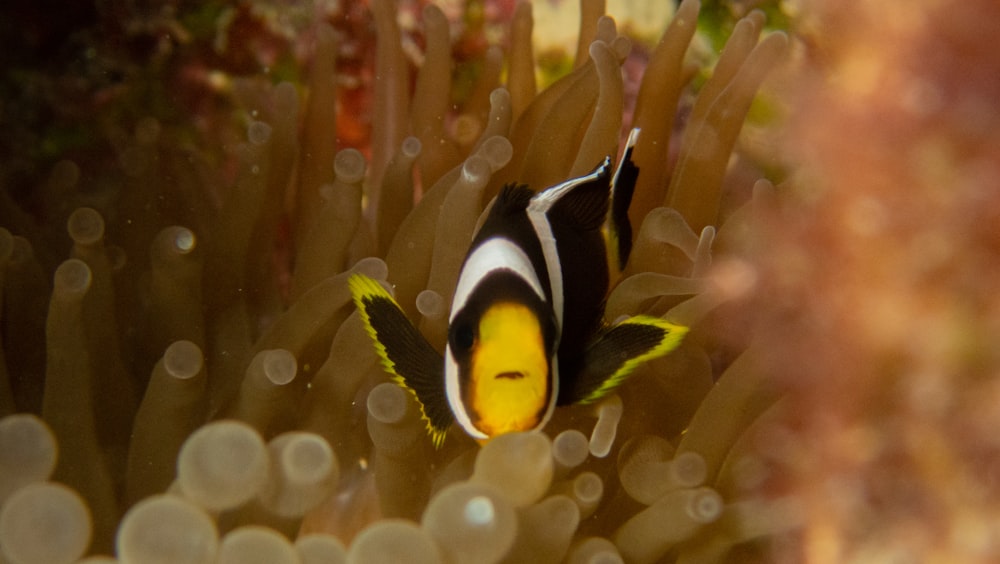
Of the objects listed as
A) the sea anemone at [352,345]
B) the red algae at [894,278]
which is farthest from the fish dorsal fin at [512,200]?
the red algae at [894,278]

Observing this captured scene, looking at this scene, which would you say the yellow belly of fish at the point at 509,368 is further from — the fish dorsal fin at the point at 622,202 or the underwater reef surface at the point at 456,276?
the fish dorsal fin at the point at 622,202

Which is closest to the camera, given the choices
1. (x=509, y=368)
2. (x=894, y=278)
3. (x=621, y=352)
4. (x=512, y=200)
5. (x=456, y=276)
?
(x=894, y=278)

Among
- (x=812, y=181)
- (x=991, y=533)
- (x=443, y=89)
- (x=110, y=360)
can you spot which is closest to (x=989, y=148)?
(x=812, y=181)

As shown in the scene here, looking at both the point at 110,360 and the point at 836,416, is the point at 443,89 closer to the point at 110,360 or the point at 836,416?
the point at 110,360

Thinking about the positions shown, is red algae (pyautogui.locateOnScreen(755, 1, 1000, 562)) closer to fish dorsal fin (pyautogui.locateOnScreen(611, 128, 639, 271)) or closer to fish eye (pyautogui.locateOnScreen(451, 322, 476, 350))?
fish eye (pyautogui.locateOnScreen(451, 322, 476, 350))

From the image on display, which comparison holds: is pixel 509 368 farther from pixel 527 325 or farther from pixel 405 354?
pixel 405 354

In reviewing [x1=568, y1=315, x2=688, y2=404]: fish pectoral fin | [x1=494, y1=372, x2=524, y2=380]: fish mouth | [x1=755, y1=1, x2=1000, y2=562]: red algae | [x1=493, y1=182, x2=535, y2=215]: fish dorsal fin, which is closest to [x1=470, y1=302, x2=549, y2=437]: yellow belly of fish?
[x1=494, y1=372, x2=524, y2=380]: fish mouth

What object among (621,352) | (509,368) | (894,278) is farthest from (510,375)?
(894,278)
